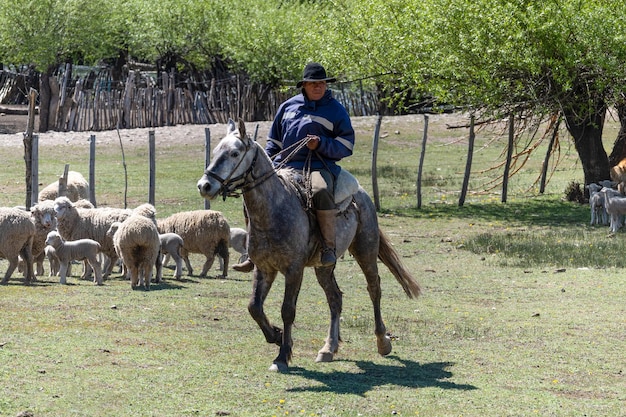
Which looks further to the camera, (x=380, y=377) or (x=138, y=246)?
(x=138, y=246)

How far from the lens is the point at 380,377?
9469 mm

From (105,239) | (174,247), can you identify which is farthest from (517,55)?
(105,239)

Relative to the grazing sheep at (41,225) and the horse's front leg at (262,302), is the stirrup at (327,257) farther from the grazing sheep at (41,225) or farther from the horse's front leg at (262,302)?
the grazing sheep at (41,225)

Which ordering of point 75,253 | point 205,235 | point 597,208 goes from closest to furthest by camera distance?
1. point 75,253
2. point 205,235
3. point 597,208

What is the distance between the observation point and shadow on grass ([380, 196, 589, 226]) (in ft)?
75.7

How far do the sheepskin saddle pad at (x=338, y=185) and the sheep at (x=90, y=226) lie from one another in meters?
6.31

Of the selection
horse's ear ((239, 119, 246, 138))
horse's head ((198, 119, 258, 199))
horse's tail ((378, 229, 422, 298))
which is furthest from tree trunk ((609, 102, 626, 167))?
horse's ear ((239, 119, 246, 138))

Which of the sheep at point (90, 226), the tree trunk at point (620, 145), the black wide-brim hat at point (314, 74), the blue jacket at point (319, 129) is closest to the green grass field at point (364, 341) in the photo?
the sheep at point (90, 226)

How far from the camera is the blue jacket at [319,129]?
10.1m

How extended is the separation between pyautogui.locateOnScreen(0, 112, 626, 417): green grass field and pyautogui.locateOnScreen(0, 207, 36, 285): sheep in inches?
12.6

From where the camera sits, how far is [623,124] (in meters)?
25.4

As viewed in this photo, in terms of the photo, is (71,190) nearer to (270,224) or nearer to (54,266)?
(54,266)

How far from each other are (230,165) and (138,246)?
574cm

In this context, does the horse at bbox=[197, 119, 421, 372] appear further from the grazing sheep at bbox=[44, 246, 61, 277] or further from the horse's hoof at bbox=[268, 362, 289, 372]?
the grazing sheep at bbox=[44, 246, 61, 277]
